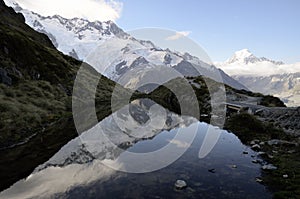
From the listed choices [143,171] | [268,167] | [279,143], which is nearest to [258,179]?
[268,167]

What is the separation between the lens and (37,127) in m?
32.8

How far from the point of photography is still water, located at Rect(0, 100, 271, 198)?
16859mm

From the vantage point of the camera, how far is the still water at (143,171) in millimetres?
16859

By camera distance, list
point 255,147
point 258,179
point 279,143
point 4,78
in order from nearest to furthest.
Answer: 1. point 258,179
2. point 255,147
3. point 279,143
4. point 4,78

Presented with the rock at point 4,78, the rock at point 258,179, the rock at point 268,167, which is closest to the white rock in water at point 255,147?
the rock at point 268,167

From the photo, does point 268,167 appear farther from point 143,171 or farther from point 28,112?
point 28,112

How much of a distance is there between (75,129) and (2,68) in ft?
70.7

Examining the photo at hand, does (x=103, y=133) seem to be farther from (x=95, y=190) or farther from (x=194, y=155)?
(x=95, y=190)

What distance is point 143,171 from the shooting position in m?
20.9

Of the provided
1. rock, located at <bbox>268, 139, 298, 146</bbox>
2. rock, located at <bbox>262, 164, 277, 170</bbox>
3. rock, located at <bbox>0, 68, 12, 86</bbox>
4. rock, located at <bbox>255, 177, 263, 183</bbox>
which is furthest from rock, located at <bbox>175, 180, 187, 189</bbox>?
rock, located at <bbox>0, 68, 12, 86</bbox>

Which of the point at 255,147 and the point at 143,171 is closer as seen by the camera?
the point at 143,171

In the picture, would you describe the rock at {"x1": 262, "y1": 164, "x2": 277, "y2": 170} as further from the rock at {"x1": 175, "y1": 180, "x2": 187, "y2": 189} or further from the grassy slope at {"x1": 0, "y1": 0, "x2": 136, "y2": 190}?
the grassy slope at {"x1": 0, "y1": 0, "x2": 136, "y2": 190}

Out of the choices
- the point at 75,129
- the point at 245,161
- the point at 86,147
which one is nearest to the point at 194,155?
the point at 245,161

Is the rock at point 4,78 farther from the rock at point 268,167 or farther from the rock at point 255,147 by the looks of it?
the rock at point 268,167
